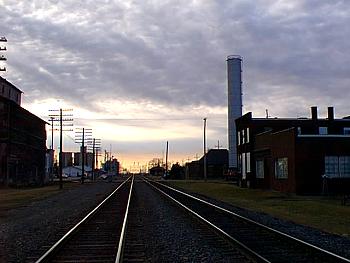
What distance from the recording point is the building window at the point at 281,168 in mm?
46188

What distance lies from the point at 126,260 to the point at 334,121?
54.3m

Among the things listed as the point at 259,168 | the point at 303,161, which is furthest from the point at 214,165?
the point at 303,161

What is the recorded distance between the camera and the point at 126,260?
11320 millimetres

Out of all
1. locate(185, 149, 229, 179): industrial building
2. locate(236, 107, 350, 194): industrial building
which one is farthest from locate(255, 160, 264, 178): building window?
locate(185, 149, 229, 179): industrial building

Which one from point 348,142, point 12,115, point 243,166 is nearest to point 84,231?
point 348,142

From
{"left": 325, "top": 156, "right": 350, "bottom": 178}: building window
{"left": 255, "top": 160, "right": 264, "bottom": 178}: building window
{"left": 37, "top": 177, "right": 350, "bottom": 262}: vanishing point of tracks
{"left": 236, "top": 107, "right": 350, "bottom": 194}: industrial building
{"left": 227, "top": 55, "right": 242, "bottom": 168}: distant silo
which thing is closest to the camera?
{"left": 37, "top": 177, "right": 350, "bottom": 262}: vanishing point of tracks

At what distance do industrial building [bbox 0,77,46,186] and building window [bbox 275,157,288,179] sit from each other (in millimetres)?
36578

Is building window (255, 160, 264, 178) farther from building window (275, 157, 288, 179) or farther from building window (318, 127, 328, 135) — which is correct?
building window (318, 127, 328, 135)

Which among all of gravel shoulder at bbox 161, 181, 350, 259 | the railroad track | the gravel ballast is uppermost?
the railroad track

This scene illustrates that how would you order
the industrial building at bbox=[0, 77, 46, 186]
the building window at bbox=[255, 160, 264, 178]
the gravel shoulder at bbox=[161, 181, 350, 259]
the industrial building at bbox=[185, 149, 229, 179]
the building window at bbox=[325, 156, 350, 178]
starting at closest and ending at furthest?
the gravel shoulder at bbox=[161, 181, 350, 259] < the building window at bbox=[325, 156, 350, 178] < the building window at bbox=[255, 160, 264, 178] < the industrial building at bbox=[0, 77, 46, 186] < the industrial building at bbox=[185, 149, 229, 179]

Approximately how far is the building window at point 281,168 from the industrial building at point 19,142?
3658cm

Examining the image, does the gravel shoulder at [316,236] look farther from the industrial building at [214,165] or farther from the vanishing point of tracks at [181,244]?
the industrial building at [214,165]

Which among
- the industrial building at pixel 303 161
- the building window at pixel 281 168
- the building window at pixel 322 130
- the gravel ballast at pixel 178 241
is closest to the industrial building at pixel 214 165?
the building window at pixel 322 130

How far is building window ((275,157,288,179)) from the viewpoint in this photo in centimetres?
4619
